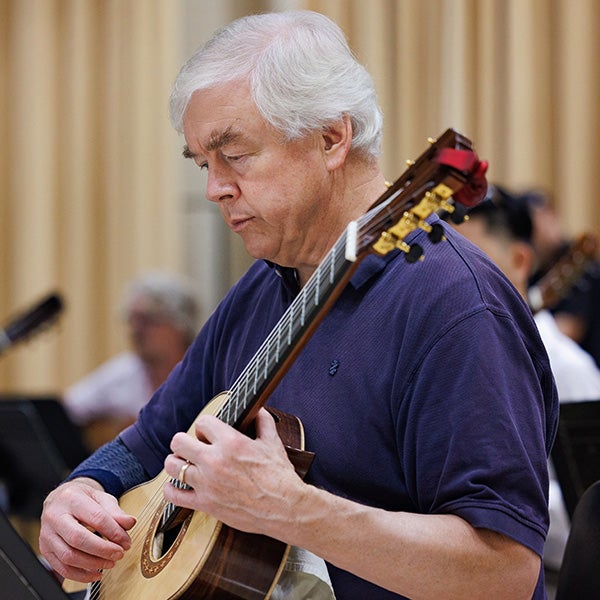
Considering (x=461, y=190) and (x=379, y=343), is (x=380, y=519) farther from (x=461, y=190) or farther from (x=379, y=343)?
(x=461, y=190)

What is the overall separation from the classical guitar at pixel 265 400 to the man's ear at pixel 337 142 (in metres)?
0.23

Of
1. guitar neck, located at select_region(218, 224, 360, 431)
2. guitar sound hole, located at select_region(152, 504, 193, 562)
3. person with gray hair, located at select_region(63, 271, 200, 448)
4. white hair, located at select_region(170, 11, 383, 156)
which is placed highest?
white hair, located at select_region(170, 11, 383, 156)

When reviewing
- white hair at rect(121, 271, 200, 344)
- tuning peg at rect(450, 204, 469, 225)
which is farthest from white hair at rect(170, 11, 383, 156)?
white hair at rect(121, 271, 200, 344)

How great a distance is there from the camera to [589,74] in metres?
4.11

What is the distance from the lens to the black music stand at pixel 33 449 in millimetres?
3264

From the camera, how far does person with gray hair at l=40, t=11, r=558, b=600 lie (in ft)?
4.19

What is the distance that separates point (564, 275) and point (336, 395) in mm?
2091

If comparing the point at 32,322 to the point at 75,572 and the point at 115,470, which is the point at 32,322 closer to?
the point at 115,470

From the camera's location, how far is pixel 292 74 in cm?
151

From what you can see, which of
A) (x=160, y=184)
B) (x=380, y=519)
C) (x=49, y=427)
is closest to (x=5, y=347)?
(x=49, y=427)

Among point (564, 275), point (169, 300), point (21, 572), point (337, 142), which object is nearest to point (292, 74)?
point (337, 142)

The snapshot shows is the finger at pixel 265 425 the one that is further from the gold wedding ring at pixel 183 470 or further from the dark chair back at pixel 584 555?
the dark chair back at pixel 584 555

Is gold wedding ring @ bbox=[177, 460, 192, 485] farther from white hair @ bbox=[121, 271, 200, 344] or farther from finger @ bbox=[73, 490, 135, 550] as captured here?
white hair @ bbox=[121, 271, 200, 344]

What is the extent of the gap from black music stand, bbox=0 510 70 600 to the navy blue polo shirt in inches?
15.2
